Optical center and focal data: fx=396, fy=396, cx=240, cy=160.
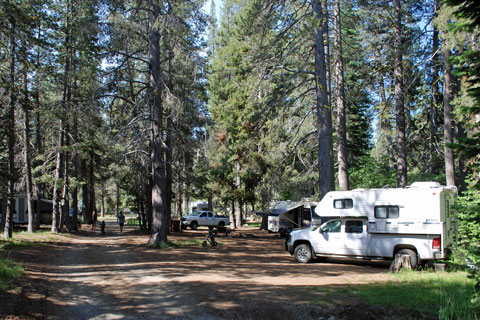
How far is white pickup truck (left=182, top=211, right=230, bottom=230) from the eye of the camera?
115 ft

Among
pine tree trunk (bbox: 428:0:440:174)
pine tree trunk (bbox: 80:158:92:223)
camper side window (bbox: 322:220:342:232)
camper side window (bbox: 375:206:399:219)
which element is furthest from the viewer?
pine tree trunk (bbox: 80:158:92:223)

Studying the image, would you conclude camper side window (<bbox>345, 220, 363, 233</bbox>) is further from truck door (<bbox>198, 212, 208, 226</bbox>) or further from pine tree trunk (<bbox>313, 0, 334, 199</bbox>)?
truck door (<bbox>198, 212, 208, 226</bbox>)

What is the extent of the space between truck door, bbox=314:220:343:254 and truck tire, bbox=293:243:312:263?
297 millimetres

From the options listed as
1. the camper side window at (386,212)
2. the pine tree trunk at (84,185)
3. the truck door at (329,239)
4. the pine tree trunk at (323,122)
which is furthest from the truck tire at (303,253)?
the pine tree trunk at (84,185)

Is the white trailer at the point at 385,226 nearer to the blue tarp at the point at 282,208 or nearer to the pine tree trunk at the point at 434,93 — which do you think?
the pine tree trunk at the point at 434,93

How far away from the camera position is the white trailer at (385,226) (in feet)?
39.5

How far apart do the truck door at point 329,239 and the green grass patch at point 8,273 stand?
9105 mm

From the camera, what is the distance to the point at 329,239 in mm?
13633

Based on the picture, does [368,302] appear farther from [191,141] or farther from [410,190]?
[191,141]

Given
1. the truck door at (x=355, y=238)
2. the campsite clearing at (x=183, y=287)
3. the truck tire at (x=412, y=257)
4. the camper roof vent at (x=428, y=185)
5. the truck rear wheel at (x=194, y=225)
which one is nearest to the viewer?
the campsite clearing at (x=183, y=287)

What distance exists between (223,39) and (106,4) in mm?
19820

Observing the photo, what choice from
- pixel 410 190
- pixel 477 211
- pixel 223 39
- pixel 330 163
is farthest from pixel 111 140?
pixel 223 39

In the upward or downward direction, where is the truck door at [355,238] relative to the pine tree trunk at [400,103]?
downward

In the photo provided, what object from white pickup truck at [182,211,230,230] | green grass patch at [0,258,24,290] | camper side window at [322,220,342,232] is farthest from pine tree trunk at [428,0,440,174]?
white pickup truck at [182,211,230,230]
